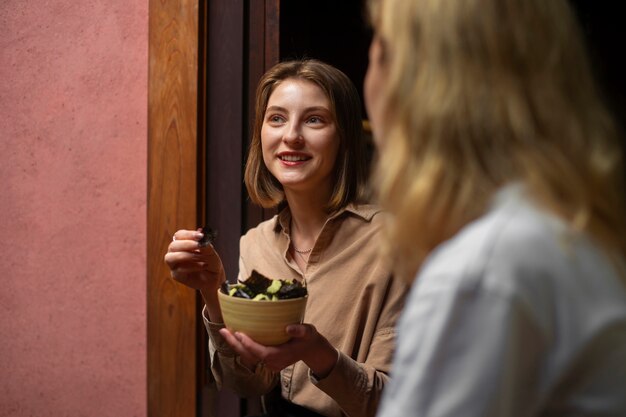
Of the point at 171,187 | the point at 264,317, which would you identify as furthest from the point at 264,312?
the point at 171,187

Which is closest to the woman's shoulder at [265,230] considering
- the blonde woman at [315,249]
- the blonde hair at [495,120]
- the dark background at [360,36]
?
the blonde woman at [315,249]

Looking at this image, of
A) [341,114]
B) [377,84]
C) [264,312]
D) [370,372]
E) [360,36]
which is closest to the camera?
[377,84]

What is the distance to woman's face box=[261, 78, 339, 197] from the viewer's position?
56.2 inches

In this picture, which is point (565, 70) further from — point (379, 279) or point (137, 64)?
point (137, 64)

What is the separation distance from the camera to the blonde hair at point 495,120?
598mm

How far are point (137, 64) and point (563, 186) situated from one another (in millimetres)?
1652

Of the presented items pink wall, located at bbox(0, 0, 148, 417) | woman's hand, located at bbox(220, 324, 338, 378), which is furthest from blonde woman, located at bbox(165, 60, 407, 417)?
pink wall, located at bbox(0, 0, 148, 417)

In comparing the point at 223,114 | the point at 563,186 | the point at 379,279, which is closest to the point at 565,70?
the point at 563,186

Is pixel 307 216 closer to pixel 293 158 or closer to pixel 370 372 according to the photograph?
pixel 293 158

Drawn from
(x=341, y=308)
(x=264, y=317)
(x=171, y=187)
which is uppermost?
(x=171, y=187)

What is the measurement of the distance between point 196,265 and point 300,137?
1.27 feet

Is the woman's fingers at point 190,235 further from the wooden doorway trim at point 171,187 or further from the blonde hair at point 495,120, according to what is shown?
the blonde hair at point 495,120

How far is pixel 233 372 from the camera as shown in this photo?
4.69ft

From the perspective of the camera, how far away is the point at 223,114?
6.09 feet
